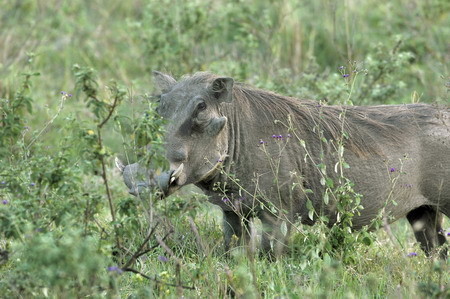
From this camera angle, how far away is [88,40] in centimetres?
1027

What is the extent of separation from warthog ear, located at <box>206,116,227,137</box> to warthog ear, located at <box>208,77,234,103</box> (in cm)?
17

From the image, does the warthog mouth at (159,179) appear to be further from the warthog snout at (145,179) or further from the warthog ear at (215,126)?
the warthog ear at (215,126)

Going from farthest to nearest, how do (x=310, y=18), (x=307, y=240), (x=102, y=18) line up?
(x=102, y=18) < (x=310, y=18) < (x=307, y=240)

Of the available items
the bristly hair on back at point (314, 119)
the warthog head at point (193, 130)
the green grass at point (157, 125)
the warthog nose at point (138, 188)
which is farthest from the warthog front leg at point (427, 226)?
the warthog nose at point (138, 188)

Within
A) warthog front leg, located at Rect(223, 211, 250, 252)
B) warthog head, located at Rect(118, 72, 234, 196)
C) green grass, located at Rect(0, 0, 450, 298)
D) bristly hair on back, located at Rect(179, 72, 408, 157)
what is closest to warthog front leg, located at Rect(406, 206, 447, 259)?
green grass, located at Rect(0, 0, 450, 298)

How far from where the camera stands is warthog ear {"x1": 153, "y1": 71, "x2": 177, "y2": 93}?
477 cm

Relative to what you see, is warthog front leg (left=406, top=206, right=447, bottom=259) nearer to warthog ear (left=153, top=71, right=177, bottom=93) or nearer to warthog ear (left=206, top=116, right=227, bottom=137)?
warthog ear (left=206, top=116, right=227, bottom=137)

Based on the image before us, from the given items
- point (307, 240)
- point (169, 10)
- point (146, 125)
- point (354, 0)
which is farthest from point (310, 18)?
point (146, 125)

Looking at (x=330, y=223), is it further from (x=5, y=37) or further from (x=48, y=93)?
(x=5, y=37)

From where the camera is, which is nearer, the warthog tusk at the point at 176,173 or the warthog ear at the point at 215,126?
the warthog tusk at the point at 176,173

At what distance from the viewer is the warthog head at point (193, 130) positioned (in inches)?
173

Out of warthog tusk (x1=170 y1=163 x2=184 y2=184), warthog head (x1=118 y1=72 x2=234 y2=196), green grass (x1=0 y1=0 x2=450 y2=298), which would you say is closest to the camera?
green grass (x1=0 y1=0 x2=450 y2=298)

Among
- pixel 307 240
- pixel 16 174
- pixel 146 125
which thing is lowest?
pixel 307 240

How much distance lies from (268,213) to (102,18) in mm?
7115
